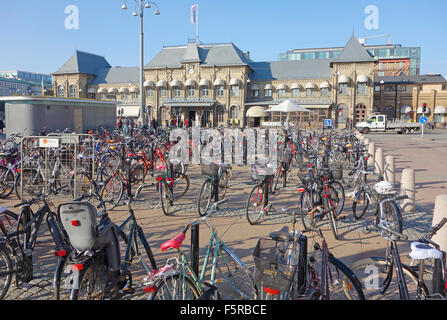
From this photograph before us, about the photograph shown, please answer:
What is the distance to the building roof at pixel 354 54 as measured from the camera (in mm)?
40438

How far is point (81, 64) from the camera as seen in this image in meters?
51.1

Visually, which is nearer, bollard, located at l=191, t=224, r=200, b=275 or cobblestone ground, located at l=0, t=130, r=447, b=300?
bollard, located at l=191, t=224, r=200, b=275

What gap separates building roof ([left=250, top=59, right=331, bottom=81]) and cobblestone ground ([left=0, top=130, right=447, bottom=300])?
126 ft

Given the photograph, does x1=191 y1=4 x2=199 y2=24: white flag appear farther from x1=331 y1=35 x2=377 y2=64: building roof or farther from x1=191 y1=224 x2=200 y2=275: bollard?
x1=191 y1=224 x2=200 y2=275: bollard

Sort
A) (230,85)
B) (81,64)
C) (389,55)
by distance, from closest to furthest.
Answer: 1. (230,85)
2. (81,64)
3. (389,55)

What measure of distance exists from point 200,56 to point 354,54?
19878 millimetres

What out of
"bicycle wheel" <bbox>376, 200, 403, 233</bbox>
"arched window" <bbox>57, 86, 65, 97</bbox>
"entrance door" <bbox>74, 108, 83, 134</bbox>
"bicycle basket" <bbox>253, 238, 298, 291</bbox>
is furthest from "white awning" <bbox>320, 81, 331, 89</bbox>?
"bicycle basket" <bbox>253, 238, 298, 291</bbox>

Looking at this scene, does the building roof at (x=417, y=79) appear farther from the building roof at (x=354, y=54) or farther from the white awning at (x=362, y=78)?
the white awning at (x=362, y=78)

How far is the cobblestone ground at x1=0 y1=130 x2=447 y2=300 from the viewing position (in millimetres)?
3834

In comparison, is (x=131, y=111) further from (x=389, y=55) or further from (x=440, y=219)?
(x=389, y=55)

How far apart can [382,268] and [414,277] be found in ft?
1.01

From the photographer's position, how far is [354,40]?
42.4 metres

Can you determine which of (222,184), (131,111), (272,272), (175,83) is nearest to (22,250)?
(272,272)
